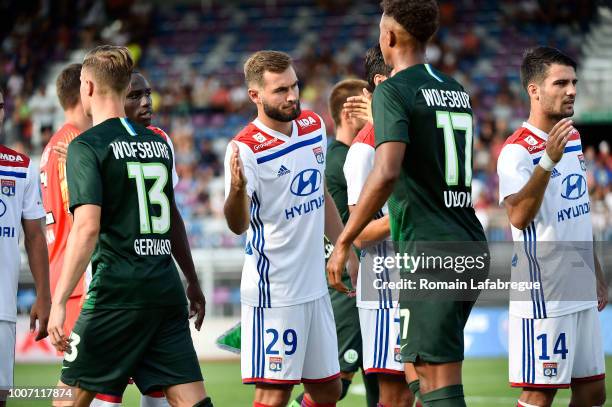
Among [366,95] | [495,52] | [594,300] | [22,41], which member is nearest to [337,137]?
[366,95]

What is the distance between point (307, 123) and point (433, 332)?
205cm

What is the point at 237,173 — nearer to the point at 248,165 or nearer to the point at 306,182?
the point at 248,165

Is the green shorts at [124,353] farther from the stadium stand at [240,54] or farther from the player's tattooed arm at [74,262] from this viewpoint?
the stadium stand at [240,54]

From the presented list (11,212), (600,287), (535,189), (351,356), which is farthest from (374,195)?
(351,356)

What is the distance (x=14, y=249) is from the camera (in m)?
6.74

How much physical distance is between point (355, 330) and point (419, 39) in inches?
123

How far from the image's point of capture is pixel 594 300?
6.73m

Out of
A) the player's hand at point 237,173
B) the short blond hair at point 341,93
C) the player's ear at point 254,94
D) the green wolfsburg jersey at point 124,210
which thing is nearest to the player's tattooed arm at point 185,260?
the player's hand at point 237,173

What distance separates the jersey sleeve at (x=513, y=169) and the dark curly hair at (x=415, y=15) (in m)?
1.41

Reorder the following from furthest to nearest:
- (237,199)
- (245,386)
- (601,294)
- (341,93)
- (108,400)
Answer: (245,386) → (341,93) → (601,294) → (237,199) → (108,400)

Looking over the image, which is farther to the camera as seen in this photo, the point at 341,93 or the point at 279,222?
the point at 341,93

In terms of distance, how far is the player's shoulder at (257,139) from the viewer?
654cm

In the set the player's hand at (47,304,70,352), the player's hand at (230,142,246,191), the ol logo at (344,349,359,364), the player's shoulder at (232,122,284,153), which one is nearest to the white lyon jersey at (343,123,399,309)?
the ol logo at (344,349,359,364)

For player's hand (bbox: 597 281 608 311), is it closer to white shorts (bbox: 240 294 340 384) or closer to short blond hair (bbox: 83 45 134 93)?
white shorts (bbox: 240 294 340 384)
